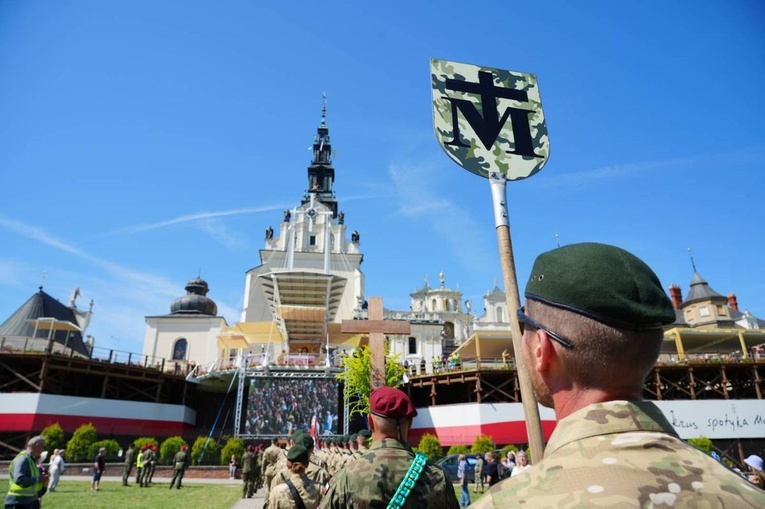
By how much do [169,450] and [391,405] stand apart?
26.8m

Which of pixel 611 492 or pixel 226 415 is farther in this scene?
pixel 226 415

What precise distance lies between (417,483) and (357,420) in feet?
110

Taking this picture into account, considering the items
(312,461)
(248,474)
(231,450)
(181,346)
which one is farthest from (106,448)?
(181,346)

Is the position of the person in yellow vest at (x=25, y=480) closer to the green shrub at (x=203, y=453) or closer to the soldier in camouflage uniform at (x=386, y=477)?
the soldier in camouflage uniform at (x=386, y=477)

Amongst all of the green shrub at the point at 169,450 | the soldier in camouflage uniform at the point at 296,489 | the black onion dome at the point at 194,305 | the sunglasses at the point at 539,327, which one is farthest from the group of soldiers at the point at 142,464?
the black onion dome at the point at 194,305

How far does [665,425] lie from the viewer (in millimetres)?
1231

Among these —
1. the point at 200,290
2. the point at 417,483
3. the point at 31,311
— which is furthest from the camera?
the point at 200,290

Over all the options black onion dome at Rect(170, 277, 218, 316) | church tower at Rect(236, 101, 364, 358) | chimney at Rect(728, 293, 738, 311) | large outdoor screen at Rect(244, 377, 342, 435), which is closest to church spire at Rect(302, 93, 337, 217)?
church tower at Rect(236, 101, 364, 358)

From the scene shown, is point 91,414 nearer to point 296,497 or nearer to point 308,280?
point 308,280

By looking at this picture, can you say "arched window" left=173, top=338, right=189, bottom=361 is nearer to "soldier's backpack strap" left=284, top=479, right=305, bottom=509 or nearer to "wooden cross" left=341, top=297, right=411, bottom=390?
"wooden cross" left=341, top=297, right=411, bottom=390

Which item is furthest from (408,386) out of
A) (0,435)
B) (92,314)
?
(92,314)

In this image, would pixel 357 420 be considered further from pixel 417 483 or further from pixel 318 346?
pixel 417 483

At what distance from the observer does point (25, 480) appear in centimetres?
680

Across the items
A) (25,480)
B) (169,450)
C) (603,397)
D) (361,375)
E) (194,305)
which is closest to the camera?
(603,397)
